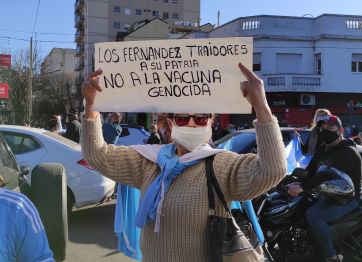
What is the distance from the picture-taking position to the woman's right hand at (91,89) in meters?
2.82

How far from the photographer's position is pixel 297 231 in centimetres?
561

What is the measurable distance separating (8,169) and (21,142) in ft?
15.9

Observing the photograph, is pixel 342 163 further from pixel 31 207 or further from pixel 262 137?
pixel 31 207

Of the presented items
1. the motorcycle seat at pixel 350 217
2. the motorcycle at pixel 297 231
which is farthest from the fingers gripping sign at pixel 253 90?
the motorcycle seat at pixel 350 217

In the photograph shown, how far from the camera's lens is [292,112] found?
32.8 meters

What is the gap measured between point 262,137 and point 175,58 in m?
0.80

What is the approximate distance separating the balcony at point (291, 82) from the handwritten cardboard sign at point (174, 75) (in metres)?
29.8

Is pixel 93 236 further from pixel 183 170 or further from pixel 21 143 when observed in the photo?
pixel 183 170

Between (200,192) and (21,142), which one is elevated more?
(200,192)

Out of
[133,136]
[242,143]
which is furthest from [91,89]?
[133,136]

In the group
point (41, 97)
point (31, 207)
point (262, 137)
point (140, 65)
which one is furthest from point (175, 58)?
point (41, 97)

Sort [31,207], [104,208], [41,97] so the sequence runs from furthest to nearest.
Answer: [41,97] → [104,208] → [31,207]

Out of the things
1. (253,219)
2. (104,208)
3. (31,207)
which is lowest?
(104,208)

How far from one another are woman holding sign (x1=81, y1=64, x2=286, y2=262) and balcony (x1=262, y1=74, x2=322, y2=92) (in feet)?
98.4
